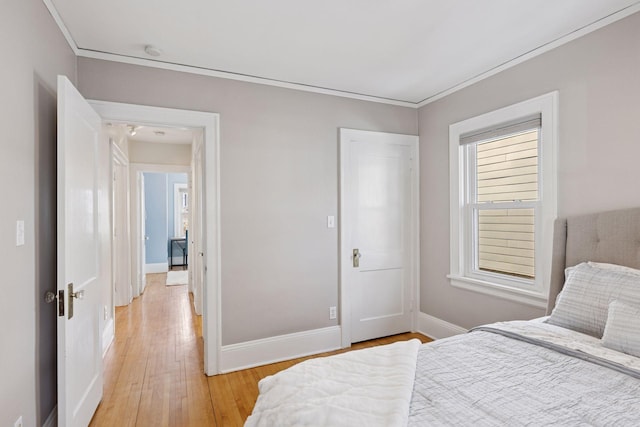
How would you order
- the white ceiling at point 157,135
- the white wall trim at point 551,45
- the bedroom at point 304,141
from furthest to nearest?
the white ceiling at point 157,135
the white wall trim at point 551,45
the bedroom at point 304,141

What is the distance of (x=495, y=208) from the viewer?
294cm

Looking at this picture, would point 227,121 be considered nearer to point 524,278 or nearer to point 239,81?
point 239,81

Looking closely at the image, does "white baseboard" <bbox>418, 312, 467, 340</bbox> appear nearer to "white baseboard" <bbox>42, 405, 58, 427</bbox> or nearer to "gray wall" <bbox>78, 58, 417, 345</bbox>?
"gray wall" <bbox>78, 58, 417, 345</bbox>

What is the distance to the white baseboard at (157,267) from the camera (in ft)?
25.3

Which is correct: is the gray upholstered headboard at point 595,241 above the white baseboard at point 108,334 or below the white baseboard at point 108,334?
above

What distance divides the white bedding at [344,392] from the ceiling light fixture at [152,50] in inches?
91.1

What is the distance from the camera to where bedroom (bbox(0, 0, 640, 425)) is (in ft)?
5.24

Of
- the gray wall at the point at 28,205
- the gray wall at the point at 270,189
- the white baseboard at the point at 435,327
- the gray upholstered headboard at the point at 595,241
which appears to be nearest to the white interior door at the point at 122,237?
the gray wall at the point at 270,189

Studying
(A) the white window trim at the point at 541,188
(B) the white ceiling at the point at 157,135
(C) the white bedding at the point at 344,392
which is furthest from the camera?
(B) the white ceiling at the point at 157,135

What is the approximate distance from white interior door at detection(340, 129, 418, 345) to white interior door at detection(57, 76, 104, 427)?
2.01m

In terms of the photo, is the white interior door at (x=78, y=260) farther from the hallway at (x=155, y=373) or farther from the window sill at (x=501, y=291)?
the window sill at (x=501, y=291)

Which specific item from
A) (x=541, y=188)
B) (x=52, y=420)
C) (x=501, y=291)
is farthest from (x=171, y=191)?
(x=541, y=188)

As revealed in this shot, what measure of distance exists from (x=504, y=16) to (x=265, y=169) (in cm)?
202

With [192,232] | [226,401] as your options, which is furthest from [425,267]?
[192,232]
